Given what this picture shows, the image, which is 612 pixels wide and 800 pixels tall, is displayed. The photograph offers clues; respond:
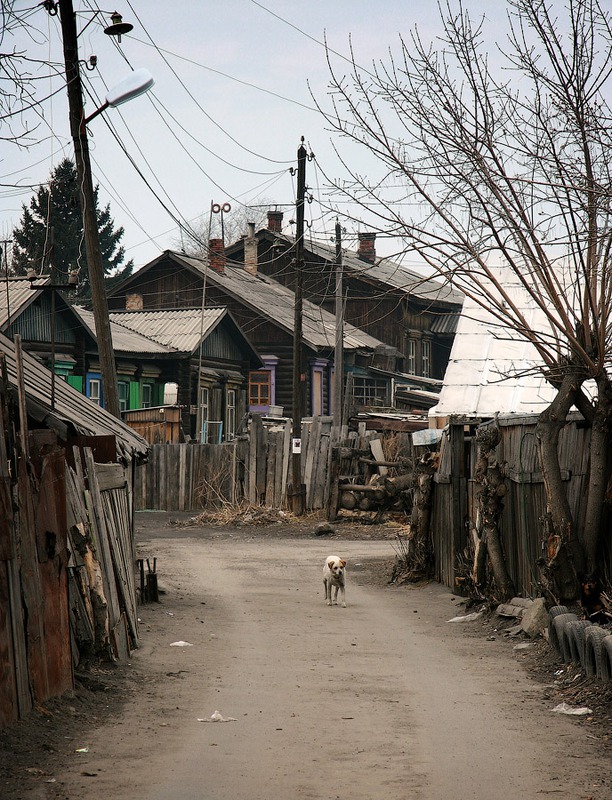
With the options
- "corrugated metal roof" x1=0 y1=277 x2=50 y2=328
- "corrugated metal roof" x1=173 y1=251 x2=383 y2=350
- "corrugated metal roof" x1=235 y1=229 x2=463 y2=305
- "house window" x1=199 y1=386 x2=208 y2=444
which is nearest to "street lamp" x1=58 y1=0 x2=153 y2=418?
"corrugated metal roof" x1=235 y1=229 x2=463 y2=305

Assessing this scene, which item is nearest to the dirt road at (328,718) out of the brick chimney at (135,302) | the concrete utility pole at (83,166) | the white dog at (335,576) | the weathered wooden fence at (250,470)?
the white dog at (335,576)

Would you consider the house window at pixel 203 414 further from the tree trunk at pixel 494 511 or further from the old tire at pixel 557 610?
the old tire at pixel 557 610

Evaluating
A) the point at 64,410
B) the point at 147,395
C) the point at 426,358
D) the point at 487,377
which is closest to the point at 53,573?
the point at 64,410

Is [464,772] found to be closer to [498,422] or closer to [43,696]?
[43,696]

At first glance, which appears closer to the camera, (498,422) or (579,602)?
(579,602)

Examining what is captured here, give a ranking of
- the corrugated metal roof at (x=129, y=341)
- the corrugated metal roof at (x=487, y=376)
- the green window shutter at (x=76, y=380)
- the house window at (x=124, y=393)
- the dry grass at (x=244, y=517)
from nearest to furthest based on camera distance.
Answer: the corrugated metal roof at (x=487, y=376) → the dry grass at (x=244, y=517) → the green window shutter at (x=76, y=380) → the corrugated metal roof at (x=129, y=341) → the house window at (x=124, y=393)

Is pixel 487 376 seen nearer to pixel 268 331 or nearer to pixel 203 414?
→ pixel 203 414

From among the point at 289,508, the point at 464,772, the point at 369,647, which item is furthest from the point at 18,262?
the point at 464,772

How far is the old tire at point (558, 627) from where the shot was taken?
8.58 meters

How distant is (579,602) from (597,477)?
47.1 inches

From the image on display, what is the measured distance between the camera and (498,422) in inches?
458

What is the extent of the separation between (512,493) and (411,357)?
38.3 meters

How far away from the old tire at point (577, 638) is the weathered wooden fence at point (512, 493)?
3.32 feet

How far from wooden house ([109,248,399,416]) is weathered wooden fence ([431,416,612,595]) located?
84.3ft
